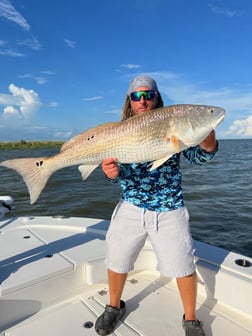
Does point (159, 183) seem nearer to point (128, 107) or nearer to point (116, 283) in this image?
point (128, 107)

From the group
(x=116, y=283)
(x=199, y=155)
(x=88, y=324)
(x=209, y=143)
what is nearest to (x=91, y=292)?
(x=88, y=324)

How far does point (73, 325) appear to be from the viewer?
127 inches

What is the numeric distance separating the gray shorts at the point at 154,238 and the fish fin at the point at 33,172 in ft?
2.47

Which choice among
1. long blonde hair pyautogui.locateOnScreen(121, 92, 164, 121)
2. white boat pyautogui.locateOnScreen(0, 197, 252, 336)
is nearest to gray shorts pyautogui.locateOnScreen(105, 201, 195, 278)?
white boat pyautogui.locateOnScreen(0, 197, 252, 336)

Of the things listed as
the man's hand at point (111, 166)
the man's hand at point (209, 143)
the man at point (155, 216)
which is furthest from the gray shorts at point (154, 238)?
the man's hand at point (209, 143)

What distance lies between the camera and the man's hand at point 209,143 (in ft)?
8.83

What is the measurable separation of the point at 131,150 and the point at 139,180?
1.19 feet

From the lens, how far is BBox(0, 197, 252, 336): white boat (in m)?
3.15

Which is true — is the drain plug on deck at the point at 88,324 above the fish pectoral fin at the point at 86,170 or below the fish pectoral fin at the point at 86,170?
below

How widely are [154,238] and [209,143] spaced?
3.11ft

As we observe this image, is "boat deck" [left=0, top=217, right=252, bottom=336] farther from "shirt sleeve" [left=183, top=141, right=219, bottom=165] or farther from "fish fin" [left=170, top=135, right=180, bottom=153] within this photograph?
"fish fin" [left=170, top=135, right=180, bottom=153]

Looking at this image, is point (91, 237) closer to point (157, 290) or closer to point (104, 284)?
point (104, 284)

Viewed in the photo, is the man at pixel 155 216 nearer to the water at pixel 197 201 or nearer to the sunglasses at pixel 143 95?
the sunglasses at pixel 143 95

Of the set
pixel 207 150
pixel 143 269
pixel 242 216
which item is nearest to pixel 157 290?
pixel 143 269
